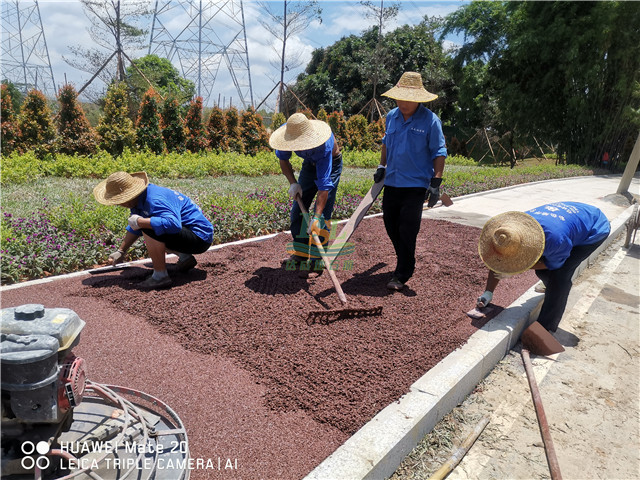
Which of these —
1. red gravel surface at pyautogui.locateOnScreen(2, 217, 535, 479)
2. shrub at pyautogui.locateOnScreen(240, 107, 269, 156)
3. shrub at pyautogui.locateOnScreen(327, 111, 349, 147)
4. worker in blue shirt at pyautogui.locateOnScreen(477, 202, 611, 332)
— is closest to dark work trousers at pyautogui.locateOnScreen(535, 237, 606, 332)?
worker in blue shirt at pyautogui.locateOnScreen(477, 202, 611, 332)

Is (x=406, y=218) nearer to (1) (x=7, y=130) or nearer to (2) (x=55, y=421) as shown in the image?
(2) (x=55, y=421)

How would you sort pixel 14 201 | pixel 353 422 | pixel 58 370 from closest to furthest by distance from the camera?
pixel 58 370
pixel 353 422
pixel 14 201

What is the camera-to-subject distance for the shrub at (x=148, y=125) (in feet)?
38.3

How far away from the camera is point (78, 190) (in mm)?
7016

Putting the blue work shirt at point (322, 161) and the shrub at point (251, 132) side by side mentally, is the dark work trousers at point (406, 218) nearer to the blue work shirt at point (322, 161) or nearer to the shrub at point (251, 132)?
the blue work shirt at point (322, 161)

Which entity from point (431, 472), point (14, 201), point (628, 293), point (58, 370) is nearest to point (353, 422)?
point (431, 472)

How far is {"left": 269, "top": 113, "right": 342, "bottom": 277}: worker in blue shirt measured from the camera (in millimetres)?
4012

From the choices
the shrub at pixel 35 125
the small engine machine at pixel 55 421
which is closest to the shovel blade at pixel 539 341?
the small engine machine at pixel 55 421

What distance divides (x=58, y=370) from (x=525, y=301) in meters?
3.83

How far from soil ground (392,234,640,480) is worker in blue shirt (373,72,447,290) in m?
1.31

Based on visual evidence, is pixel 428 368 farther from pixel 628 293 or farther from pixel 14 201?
pixel 14 201

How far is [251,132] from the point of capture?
14734 millimetres

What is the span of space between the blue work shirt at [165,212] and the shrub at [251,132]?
10962 mm

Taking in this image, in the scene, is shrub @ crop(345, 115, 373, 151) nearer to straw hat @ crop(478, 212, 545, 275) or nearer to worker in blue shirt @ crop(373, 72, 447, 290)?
worker in blue shirt @ crop(373, 72, 447, 290)
